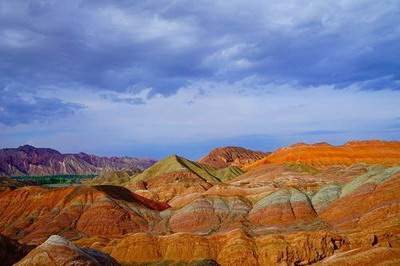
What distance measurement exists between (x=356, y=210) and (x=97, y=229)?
55264 mm

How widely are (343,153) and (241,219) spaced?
218 feet

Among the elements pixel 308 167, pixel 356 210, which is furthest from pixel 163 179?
pixel 356 210

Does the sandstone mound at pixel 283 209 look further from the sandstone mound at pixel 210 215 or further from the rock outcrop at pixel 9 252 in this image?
the rock outcrop at pixel 9 252

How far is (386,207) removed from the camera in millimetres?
82375

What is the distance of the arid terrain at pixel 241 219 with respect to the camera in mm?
68188

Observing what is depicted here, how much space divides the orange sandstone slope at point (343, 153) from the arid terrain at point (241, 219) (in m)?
0.30

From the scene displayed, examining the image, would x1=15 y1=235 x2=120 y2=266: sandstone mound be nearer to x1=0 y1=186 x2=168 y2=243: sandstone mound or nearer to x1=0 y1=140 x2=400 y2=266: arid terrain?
x1=0 y1=140 x2=400 y2=266: arid terrain

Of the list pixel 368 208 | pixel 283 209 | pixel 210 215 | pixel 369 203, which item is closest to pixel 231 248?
pixel 368 208

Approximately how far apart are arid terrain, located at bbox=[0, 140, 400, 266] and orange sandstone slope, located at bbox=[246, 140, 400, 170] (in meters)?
0.30

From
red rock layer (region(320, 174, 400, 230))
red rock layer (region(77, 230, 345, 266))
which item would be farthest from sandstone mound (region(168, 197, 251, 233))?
red rock layer (region(77, 230, 345, 266))

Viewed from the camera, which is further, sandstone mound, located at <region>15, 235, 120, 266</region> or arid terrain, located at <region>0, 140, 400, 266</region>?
arid terrain, located at <region>0, 140, 400, 266</region>

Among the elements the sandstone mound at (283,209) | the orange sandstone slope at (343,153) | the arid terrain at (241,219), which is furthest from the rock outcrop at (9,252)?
the orange sandstone slope at (343,153)

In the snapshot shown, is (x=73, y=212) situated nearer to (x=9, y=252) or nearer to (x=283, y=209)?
(x=283, y=209)

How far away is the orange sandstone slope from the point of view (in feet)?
516
